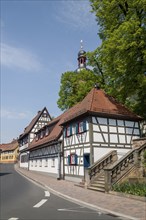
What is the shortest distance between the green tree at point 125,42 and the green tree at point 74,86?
641 cm

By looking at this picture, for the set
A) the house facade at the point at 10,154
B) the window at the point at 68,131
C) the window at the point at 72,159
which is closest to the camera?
the window at the point at 72,159

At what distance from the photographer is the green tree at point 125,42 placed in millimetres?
18781

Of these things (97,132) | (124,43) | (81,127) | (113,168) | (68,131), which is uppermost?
(124,43)

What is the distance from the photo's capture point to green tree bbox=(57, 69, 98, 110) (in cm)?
2984

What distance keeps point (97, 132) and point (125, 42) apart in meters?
7.35

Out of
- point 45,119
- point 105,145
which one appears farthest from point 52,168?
point 45,119

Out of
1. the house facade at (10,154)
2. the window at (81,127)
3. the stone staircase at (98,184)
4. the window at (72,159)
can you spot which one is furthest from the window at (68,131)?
the house facade at (10,154)

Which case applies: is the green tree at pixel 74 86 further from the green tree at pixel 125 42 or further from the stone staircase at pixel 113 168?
the stone staircase at pixel 113 168

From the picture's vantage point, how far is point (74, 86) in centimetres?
3403

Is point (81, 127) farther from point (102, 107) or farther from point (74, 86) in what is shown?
point (74, 86)

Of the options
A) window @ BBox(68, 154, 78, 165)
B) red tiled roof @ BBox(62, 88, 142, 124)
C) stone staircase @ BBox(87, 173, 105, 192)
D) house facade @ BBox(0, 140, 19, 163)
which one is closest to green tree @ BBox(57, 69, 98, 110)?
red tiled roof @ BBox(62, 88, 142, 124)

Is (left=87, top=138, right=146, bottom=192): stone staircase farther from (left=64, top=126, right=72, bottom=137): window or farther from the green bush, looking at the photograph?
(left=64, top=126, right=72, bottom=137): window

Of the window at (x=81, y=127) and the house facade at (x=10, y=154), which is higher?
the window at (x=81, y=127)

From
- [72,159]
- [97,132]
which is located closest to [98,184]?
[97,132]
